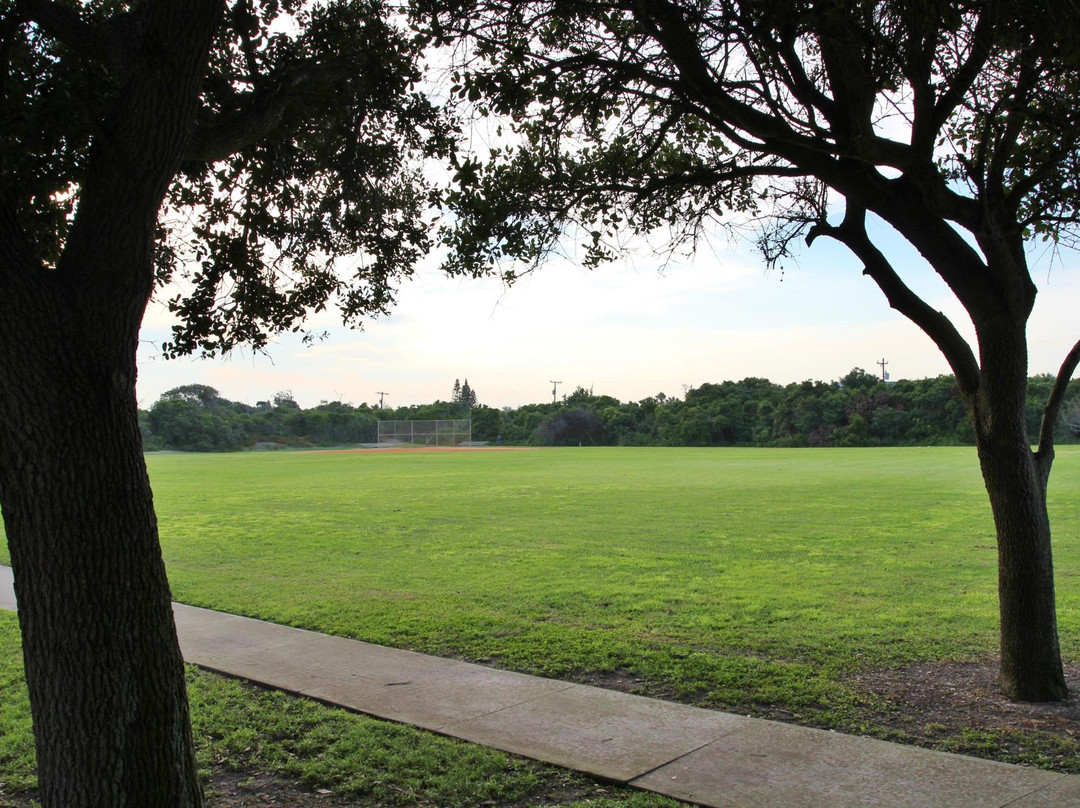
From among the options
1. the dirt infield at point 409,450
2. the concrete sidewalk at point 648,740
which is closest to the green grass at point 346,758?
the concrete sidewalk at point 648,740

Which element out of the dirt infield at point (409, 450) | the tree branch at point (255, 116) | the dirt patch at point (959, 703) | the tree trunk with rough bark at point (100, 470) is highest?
the tree branch at point (255, 116)

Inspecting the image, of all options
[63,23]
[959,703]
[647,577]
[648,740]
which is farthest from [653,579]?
[63,23]

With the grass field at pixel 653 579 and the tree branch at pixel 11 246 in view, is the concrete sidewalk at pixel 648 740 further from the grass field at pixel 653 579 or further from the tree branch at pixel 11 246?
the tree branch at pixel 11 246

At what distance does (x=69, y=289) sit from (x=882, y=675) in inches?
247

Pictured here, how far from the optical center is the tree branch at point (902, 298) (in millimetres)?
6684

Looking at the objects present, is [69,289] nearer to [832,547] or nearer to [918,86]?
[918,86]

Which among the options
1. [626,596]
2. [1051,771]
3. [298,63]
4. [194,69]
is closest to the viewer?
[194,69]

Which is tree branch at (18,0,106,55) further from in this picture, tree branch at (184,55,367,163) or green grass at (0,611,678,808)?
green grass at (0,611,678,808)

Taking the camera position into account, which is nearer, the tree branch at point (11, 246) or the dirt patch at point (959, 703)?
the tree branch at point (11, 246)

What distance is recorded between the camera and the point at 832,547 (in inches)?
589

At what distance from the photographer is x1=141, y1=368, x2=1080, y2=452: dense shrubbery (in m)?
72.8

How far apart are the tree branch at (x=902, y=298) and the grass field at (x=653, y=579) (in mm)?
2494

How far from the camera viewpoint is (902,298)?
269 inches

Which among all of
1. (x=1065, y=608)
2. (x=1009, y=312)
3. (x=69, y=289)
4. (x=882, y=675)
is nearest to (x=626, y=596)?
(x=882, y=675)
